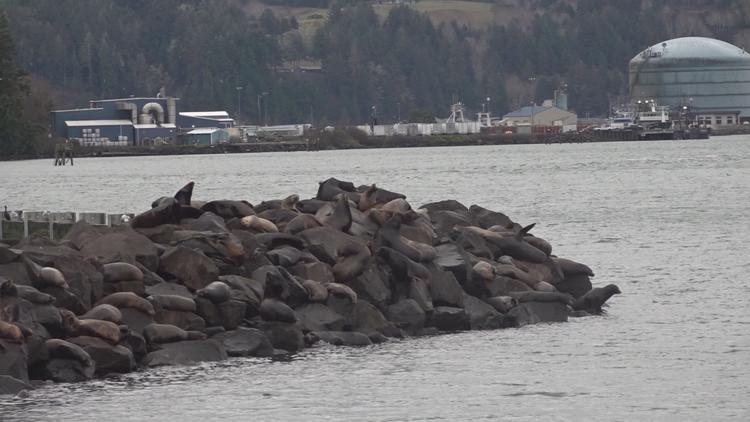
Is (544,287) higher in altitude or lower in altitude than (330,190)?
lower

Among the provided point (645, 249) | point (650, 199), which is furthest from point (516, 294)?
point (650, 199)

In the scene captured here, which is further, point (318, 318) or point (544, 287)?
point (544, 287)

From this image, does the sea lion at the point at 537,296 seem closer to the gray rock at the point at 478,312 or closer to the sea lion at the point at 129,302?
the gray rock at the point at 478,312

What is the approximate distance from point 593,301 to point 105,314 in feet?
27.4

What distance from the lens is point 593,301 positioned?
24438 mm

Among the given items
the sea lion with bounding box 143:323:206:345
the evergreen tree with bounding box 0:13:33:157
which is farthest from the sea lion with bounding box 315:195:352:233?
the evergreen tree with bounding box 0:13:33:157

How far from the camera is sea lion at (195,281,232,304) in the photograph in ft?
65.2

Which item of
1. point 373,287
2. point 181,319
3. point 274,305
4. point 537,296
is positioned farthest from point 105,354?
point 537,296

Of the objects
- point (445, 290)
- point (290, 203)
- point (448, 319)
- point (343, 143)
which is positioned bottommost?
point (343, 143)

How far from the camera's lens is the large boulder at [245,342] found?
19.8 meters

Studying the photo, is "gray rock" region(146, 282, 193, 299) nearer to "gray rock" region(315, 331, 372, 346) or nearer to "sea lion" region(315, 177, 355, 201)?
"gray rock" region(315, 331, 372, 346)

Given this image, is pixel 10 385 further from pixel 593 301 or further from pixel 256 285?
pixel 593 301

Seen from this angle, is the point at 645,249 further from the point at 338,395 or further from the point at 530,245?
the point at 338,395

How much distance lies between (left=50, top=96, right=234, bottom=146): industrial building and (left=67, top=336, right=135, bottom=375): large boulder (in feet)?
467
